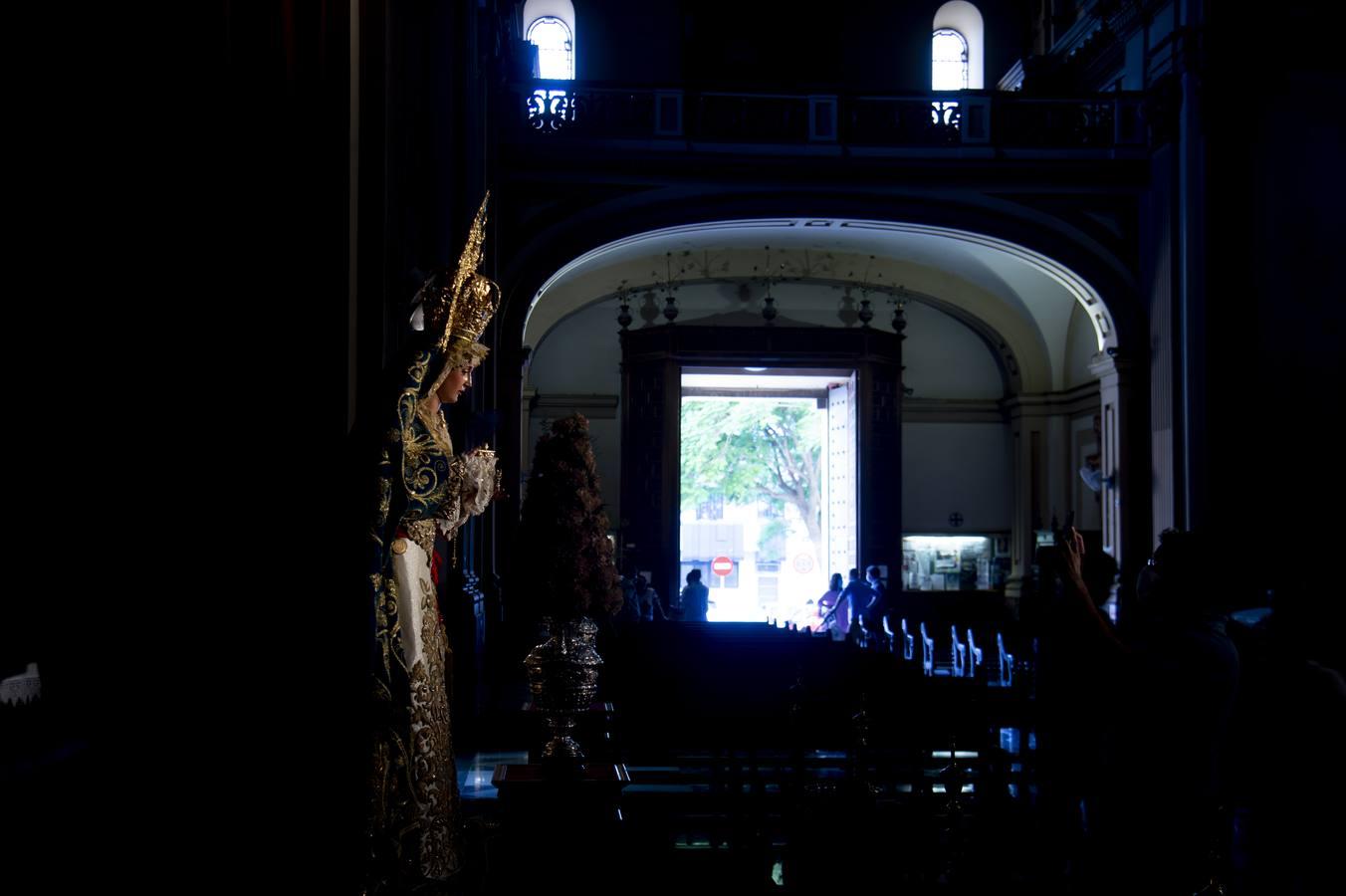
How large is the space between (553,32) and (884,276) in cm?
610

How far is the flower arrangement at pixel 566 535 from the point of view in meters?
5.13

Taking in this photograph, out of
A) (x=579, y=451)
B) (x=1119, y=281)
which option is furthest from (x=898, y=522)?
(x=579, y=451)

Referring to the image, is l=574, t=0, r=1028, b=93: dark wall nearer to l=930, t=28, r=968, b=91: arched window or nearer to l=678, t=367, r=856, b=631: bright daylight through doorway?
l=930, t=28, r=968, b=91: arched window

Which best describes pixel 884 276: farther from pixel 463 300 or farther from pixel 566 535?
pixel 463 300

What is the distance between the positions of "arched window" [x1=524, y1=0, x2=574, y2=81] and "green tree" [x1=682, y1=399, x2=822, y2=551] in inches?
361

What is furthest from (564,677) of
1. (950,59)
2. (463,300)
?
(950,59)

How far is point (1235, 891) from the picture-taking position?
145 inches

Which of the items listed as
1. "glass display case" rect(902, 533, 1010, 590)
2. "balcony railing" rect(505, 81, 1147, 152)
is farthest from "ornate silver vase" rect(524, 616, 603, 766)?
"glass display case" rect(902, 533, 1010, 590)

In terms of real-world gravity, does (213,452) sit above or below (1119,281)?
below

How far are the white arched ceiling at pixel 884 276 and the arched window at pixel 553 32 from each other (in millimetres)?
2737

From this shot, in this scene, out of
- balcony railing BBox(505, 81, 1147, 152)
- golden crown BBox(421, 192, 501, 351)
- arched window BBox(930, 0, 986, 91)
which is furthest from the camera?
arched window BBox(930, 0, 986, 91)

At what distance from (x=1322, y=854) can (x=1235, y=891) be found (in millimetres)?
363

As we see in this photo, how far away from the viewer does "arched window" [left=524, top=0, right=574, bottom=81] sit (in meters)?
16.5

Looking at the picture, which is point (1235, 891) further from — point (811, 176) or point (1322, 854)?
point (811, 176)
